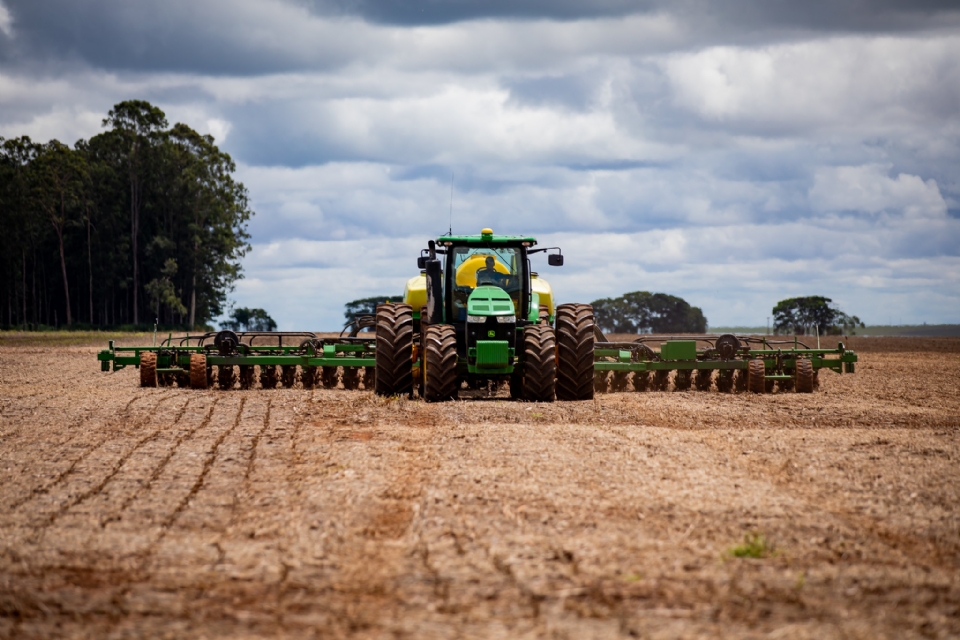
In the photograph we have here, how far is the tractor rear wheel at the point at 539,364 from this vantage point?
1478 cm

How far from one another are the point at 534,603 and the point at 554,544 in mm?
1114

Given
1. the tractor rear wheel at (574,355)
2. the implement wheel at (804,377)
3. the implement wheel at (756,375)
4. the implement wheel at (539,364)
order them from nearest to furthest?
the implement wheel at (539,364), the tractor rear wheel at (574,355), the implement wheel at (756,375), the implement wheel at (804,377)

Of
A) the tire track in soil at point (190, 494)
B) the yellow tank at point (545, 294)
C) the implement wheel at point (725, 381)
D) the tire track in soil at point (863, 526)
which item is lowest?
the tire track in soil at point (863, 526)

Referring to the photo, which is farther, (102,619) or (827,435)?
(827,435)

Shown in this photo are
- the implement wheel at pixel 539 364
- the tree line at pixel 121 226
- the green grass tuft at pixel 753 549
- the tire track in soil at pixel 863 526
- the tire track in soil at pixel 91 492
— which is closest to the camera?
the green grass tuft at pixel 753 549

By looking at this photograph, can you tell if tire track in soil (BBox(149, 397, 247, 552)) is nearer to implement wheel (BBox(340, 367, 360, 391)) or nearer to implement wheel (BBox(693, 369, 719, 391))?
implement wheel (BBox(340, 367, 360, 391))

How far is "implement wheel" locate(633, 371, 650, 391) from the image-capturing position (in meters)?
19.0

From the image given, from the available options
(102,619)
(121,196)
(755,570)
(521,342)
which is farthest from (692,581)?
(121,196)

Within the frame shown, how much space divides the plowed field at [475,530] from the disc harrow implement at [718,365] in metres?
5.87

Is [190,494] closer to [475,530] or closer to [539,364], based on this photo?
[475,530]

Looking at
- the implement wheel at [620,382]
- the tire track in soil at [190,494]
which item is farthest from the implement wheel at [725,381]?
the tire track in soil at [190,494]

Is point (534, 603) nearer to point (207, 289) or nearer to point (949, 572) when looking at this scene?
point (949, 572)

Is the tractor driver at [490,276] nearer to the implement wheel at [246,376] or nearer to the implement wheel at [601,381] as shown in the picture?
the implement wheel at [601,381]

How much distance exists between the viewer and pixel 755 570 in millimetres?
5559
